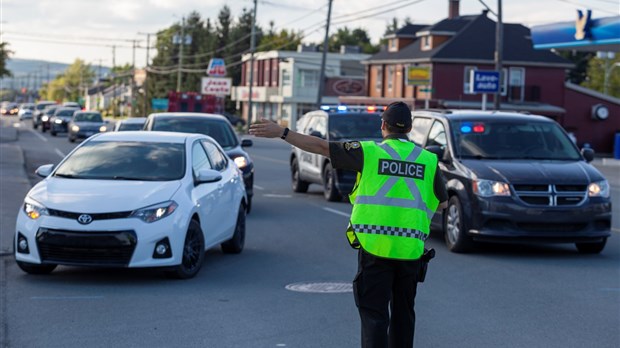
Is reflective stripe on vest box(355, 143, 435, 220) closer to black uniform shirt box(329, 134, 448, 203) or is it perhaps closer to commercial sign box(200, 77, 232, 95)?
black uniform shirt box(329, 134, 448, 203)

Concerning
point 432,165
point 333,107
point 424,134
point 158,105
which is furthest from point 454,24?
point 432,165

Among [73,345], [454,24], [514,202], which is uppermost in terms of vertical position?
[454,24]

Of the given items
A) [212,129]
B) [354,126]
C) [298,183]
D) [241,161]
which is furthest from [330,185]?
[212,129]

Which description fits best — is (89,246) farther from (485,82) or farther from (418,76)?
(418,76)

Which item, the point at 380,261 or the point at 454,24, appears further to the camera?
the point at 454,24

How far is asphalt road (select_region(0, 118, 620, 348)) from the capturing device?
7820 mm

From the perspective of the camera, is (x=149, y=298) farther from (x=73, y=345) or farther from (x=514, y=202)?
(x=514, y=202)

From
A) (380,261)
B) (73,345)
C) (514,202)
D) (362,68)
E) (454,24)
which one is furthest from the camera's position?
(362,68)

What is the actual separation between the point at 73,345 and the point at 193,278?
3.10m

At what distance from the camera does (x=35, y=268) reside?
405 inches

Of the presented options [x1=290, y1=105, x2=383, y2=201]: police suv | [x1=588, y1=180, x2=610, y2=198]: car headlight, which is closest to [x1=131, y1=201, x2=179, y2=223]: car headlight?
[x1=588, y1=180, x2=610, y2=198]: car headlight

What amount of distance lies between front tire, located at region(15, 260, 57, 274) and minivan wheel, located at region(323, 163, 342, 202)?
969 cm

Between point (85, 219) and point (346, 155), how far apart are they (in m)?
4.54

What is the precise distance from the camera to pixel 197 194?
35.8 feet
